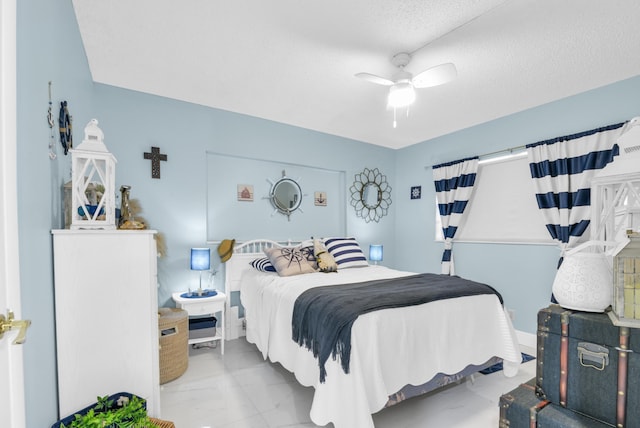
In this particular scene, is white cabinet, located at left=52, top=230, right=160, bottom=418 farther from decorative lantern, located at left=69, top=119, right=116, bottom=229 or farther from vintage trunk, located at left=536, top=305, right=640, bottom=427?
vintage trunk, located at left=536, top=305, right=640, bottom=427

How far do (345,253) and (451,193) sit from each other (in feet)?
5.75

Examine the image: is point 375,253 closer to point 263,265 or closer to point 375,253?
point 375,253

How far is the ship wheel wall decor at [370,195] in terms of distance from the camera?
4695 millimetres

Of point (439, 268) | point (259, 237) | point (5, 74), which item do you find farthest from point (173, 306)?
point (439, 268)

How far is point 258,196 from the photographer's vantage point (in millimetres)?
3844

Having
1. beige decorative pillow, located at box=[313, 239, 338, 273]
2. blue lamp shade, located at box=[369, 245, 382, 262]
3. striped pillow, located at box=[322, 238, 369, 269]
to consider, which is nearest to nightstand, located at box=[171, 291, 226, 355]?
beige decorative pillow, located at box=[313, 239, 338, 273]

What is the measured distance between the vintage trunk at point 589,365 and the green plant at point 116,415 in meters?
1.63

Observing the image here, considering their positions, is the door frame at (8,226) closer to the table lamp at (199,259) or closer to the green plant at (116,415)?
the green plant at (116,415)

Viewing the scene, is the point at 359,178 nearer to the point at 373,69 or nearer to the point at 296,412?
the point at 373,69

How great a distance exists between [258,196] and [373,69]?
204cm

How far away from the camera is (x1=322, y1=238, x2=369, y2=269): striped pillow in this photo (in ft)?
11.6

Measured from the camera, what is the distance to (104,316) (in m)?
1.49

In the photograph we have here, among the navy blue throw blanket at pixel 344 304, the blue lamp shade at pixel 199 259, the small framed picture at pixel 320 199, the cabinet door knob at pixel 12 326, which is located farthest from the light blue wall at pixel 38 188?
the small framed picture at pixel 320 199

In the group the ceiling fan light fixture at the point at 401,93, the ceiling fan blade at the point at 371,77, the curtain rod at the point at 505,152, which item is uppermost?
the ceiling fan blade at the point at 371,77
